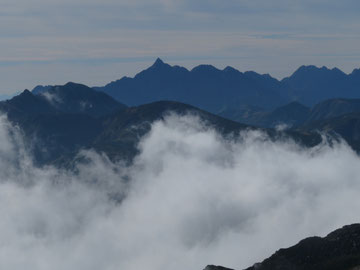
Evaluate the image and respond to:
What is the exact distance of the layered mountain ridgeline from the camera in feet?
471

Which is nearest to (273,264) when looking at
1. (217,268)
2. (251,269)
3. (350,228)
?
(251,269)

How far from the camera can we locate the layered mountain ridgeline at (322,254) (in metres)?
144

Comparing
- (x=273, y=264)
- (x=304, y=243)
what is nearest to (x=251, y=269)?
(x=273, y=264)

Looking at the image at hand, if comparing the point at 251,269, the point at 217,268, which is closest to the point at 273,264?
the point at 251,269

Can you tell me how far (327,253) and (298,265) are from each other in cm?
920

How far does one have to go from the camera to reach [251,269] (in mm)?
153625

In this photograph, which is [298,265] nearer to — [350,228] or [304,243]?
[304,243]

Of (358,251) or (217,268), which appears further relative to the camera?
(217,268)

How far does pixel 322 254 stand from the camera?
15050cm

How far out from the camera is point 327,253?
150 m

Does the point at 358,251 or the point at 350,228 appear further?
the point at 350,228

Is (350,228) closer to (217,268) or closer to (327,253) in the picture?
(327,253)

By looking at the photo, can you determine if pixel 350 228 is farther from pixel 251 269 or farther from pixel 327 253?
pixel 251 269

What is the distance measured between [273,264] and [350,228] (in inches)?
1047
